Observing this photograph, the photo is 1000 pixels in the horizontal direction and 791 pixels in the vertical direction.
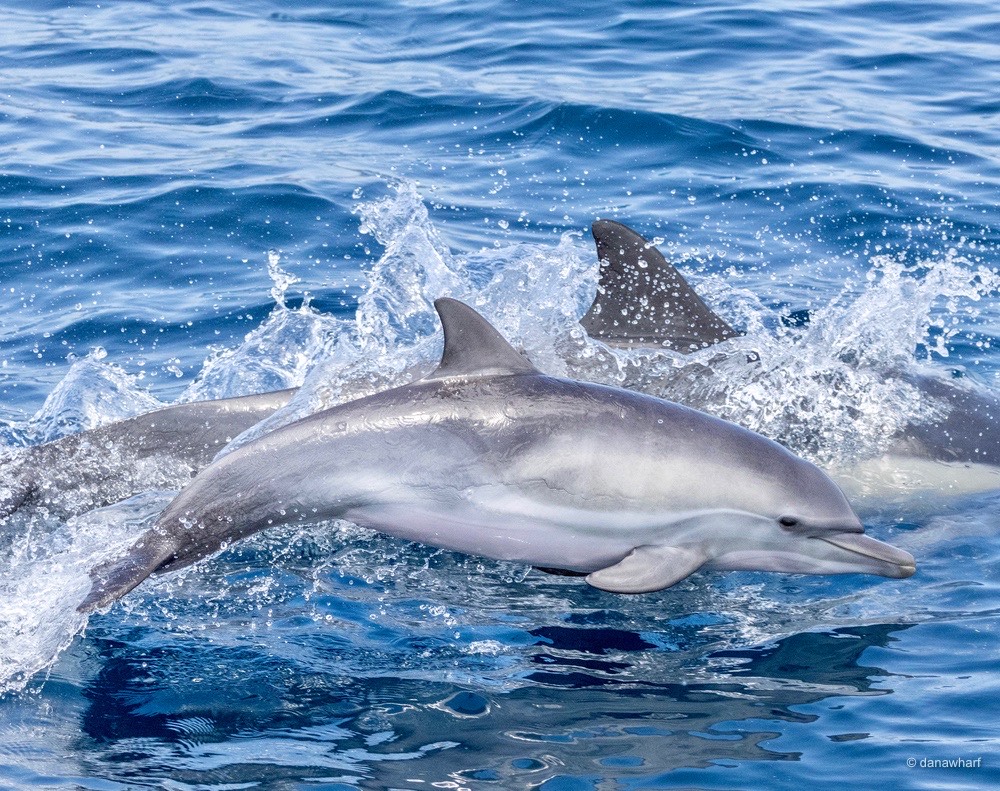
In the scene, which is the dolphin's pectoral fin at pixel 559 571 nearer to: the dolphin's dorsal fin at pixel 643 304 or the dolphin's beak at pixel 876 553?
the dolphin's beak at pixel 876 553

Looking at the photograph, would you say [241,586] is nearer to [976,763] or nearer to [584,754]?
[584,754]

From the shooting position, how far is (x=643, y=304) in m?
8.99

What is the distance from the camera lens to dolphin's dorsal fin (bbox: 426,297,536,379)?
6297mm

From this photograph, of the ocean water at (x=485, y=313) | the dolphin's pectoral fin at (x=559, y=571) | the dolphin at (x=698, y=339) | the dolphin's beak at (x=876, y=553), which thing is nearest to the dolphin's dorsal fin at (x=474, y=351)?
the dolphin's pectoral fin at (x=559, y=571)

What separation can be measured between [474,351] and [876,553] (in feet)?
7.18

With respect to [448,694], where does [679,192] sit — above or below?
above

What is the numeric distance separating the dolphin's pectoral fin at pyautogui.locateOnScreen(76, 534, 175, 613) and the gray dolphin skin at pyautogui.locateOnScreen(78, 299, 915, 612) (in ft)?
0.05

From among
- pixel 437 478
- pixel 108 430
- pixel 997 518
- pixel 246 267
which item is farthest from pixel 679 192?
pixel 437 478

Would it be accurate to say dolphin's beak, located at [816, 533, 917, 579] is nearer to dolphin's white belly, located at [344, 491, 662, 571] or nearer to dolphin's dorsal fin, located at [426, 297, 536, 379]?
dolphin's white belly, located at [344, 491, 662, 571]

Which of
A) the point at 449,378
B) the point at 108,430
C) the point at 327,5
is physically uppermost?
the point at 327,5

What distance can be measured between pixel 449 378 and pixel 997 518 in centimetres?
381

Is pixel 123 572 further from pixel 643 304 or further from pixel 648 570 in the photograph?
pixel 643 304

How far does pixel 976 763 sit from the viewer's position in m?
5.64

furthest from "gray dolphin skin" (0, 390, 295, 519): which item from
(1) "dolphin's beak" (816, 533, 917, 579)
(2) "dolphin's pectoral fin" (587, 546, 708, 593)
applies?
(1) "dolphin's beak" (816, 533, 917, 579)
